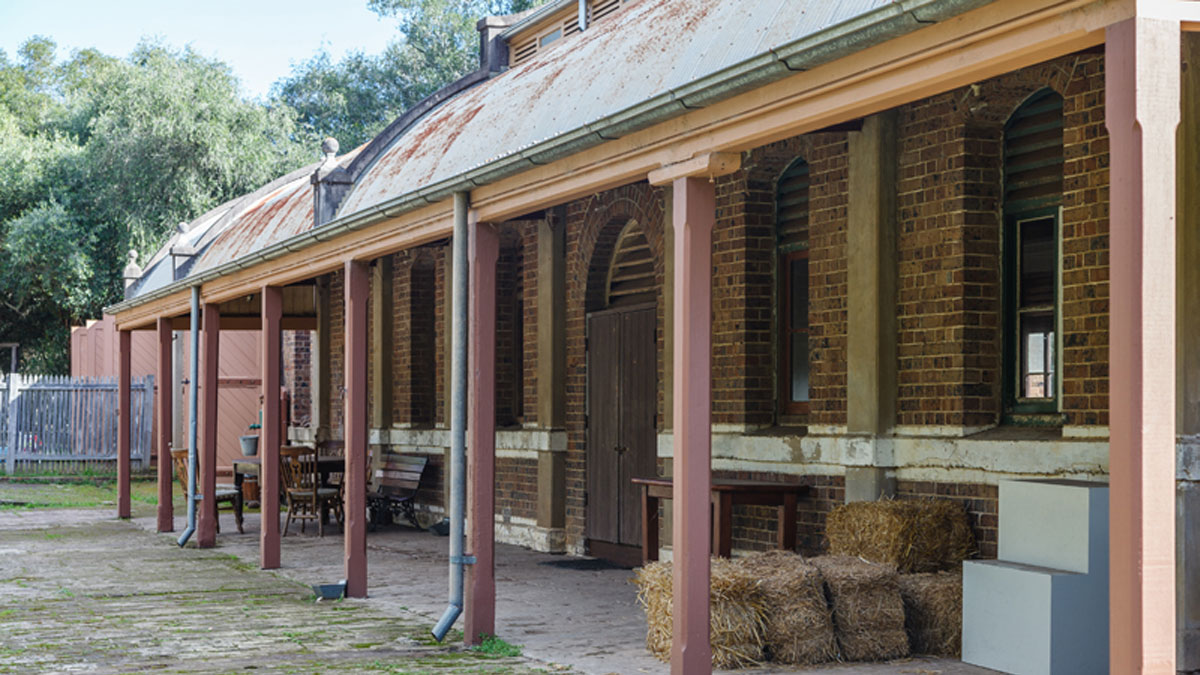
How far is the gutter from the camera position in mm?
4742

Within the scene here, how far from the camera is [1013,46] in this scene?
447 centimetres

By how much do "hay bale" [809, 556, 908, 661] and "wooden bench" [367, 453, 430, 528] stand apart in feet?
29.4

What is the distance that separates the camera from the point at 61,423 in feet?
82.8

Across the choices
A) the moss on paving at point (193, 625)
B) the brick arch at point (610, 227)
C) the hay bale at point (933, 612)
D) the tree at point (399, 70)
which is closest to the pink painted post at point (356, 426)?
the moss on paving at point (193, 625)

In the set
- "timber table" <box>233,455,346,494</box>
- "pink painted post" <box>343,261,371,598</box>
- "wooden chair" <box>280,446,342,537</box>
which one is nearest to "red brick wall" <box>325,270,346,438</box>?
"timber table" <box>233,455,346,494</box>

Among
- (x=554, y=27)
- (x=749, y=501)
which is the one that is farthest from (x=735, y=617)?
(x=554, y=27)

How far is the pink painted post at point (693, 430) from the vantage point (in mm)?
6305

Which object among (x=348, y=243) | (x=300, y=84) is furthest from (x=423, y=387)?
(x=300, y=84)

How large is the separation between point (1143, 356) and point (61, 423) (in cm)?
2419

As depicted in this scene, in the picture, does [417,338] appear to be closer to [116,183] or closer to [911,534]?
[911,534]

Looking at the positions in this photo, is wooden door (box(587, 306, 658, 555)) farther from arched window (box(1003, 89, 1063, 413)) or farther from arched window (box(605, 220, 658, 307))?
arched window (box(1003, 89, 1063, 413))

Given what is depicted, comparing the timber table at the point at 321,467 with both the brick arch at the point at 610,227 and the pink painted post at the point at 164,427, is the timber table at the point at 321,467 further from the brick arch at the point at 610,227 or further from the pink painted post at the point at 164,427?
the brick arch at the point at 610,227

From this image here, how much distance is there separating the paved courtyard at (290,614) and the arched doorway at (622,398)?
464mm

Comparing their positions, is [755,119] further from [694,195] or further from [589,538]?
[589,538]
